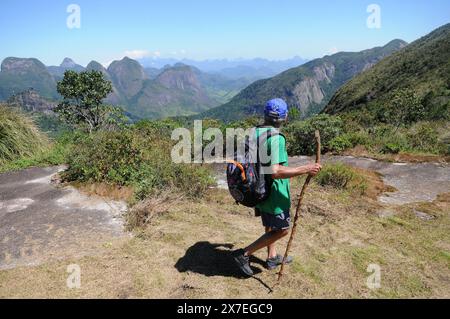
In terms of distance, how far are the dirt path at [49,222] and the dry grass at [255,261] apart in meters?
0.37

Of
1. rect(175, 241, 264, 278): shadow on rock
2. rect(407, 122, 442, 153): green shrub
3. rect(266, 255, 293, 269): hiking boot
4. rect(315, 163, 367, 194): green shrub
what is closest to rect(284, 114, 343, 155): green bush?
rect(407, 122, 442, 153): green shrub

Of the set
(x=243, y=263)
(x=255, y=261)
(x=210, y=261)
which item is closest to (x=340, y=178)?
(x=255, y=261)

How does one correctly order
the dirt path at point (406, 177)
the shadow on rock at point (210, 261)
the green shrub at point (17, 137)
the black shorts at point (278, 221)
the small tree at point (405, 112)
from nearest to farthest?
the black shorts at point (278, 221)
the shadow on rock at point (210, 261)
the dirt path at point (406, 177)
the green shrub at point (17, 137)
the small tree at point (405, 112)

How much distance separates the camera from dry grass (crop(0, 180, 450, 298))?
183 inches

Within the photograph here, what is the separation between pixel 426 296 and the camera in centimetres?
447

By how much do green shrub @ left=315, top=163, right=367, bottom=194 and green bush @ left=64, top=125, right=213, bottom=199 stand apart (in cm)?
266

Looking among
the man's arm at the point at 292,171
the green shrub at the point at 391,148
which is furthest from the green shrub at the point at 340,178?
the man's arm at the point at 292,171

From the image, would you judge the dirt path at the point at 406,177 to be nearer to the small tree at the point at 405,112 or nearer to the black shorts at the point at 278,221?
the black shorts at the point at 278,221

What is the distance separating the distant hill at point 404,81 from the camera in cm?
4434

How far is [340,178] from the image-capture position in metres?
8.41

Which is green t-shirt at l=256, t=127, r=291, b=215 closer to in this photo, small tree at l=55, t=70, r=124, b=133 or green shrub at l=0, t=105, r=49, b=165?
green shrub at l=0, t=105, r=49, b=165
